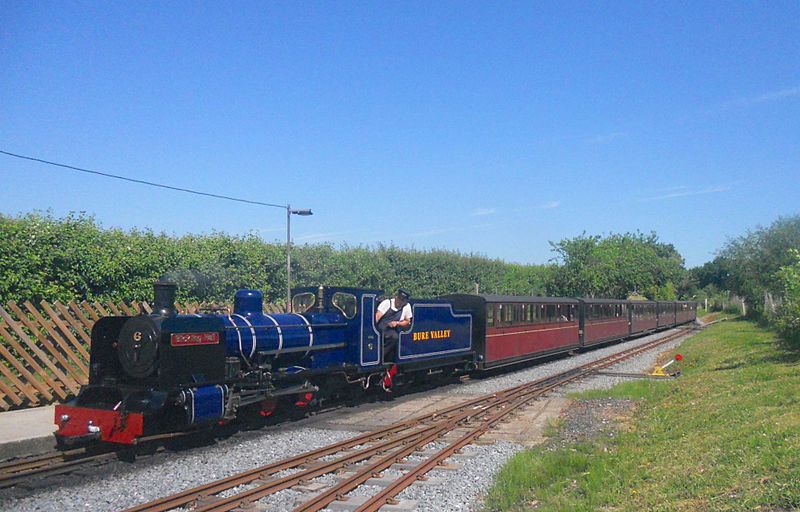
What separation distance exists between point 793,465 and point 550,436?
466 cm

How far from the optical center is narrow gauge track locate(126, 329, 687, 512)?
670 cm

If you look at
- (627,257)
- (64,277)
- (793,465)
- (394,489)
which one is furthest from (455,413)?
(627,257)

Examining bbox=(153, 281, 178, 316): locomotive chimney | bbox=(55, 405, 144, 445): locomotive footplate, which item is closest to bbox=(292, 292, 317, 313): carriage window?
bbox=(153, 281, 178, 316): locomotive chimney

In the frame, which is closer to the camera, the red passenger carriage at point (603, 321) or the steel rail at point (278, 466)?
the steel rail at point (278, 466)

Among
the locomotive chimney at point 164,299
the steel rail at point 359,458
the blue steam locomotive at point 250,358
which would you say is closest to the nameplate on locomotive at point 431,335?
the blue steam locomotive at point 250,358

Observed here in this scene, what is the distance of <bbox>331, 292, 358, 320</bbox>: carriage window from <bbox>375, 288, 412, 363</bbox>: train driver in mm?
708

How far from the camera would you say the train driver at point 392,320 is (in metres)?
13.8

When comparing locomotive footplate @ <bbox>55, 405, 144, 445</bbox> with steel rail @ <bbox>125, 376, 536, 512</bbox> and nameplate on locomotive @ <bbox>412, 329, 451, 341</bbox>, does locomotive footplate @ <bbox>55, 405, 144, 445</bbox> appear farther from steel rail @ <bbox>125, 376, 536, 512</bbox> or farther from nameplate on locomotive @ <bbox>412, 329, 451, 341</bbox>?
nameplate on locomotive @ <bbox>412, 329, 451, 341</bbox>

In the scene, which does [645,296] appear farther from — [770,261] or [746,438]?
[746,438]

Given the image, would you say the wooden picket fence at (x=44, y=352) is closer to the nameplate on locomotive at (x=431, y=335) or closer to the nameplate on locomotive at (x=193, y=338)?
the nameplate on locomotive at (x=193, y=338)

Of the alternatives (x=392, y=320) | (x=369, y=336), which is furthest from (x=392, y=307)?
(x=369, y=336)

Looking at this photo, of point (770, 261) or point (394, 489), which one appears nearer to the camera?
point (394, 489)

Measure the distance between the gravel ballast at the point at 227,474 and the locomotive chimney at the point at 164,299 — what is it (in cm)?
198

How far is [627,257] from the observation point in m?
50.9
